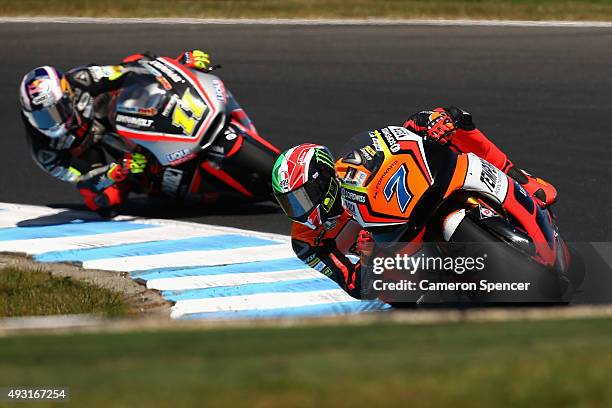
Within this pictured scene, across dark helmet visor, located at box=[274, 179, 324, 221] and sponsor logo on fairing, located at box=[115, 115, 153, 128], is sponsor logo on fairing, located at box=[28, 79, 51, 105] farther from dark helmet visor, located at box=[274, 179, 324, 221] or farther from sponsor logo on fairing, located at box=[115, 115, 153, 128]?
dark helmet visor, located at box=[274, 179, 324, 221]

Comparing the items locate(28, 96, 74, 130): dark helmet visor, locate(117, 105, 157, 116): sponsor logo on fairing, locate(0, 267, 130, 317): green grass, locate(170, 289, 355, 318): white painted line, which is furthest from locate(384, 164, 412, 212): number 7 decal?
locate(28, 96, 74, 130): dark helmet visor

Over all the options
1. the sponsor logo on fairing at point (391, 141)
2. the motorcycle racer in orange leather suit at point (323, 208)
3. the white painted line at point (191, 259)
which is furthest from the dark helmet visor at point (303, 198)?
the white painted line at point (191, 259)

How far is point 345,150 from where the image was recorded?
7828 millimetres

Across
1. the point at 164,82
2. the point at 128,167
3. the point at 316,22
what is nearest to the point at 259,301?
the point at 128,167

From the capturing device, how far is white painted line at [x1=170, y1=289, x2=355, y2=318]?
8572mm

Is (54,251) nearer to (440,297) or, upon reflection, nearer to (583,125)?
(440,297)

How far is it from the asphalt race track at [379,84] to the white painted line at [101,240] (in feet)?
1.37

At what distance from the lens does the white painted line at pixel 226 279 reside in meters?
9.12

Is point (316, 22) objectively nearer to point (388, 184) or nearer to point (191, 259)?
point (191, 259)

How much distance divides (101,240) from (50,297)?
1.75 meters

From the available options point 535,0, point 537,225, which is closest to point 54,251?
point 537,225

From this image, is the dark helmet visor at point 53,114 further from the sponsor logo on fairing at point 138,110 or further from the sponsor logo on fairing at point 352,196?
the sponsor logo on fairing at point 352,196

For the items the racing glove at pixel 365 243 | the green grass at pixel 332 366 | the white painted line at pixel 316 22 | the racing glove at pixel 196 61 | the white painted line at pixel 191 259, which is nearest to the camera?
the green grass at pixel 332 366

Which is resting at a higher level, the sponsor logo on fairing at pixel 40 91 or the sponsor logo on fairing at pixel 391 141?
the sponsor logo on fairing at pixel 391 141
